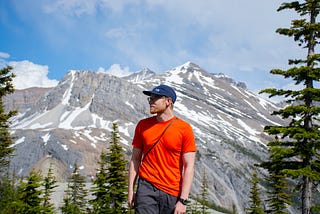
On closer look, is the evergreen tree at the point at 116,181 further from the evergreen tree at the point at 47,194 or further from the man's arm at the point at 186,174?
the man's arm at the point at 186,174

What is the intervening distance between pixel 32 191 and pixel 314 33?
15012mm

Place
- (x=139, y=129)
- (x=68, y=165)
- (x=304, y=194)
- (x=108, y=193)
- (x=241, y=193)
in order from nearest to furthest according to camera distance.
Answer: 1. (x=139, y=129)
2. (x=304, y=194)
3. (x=108, y=193)
4. (x=68, y=165)
5. (x=241, y=193)

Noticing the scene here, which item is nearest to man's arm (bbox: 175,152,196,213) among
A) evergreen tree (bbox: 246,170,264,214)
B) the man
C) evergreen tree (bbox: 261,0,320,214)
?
the man

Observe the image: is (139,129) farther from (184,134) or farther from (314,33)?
(314,33)

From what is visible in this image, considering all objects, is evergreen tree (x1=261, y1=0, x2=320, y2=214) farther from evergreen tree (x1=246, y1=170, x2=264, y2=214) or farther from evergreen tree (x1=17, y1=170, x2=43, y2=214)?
evergreen tree (x1=246, y1=170, x2=264, y2=214)

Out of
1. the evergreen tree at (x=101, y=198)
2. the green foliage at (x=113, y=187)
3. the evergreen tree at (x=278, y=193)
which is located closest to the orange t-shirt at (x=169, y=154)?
the green foliage at (x=113, y=187)

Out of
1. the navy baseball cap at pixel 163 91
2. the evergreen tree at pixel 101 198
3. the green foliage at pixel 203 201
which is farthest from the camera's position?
the green foliage at pixel 203 201

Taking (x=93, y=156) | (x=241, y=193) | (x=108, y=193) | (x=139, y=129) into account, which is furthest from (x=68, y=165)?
(x=139, y=129)

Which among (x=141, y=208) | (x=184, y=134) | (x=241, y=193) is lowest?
(x=141, y=208)

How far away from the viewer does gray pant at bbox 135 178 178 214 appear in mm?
4711

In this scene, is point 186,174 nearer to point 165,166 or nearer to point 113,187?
point 165,166

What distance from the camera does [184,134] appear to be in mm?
4734

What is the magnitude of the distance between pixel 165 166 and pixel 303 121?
35.1 feet

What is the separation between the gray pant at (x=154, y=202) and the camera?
471 centimetres
